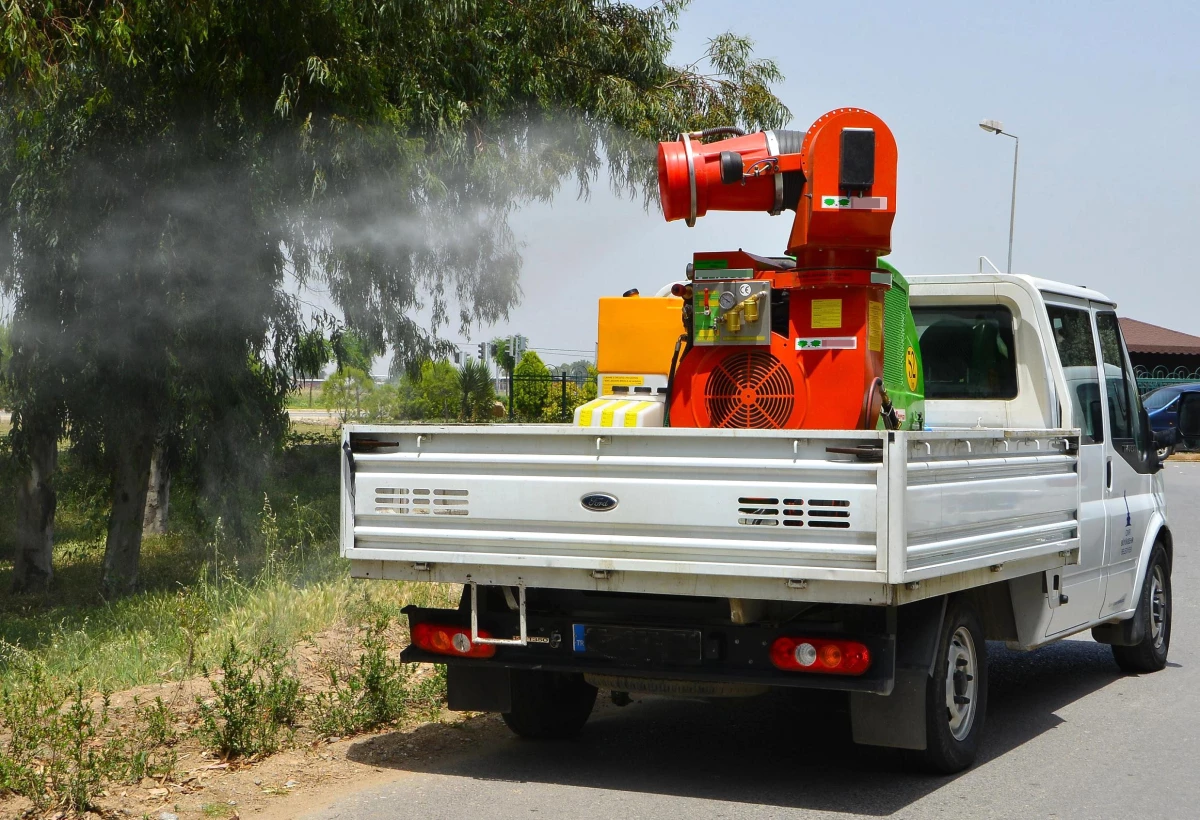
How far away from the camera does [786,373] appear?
6.01 m

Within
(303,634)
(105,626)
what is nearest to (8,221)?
(105,626)

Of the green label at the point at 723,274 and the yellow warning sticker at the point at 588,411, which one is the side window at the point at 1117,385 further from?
the yellow warning sticker at the point at 588,411

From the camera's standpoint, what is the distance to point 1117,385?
772 cm

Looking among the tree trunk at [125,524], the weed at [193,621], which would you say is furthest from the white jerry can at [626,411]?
the tree trunk at [125,524]

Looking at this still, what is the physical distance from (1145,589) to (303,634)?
508 cm

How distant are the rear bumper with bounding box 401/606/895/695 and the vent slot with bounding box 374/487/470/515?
1.78 feet

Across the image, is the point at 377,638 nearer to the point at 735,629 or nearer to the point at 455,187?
the point at 735,629

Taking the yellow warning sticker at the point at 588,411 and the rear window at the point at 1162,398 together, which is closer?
the yellow warning sticker at the point at 588,411

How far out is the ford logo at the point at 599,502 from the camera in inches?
200

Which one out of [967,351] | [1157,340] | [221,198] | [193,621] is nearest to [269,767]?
[193,621]

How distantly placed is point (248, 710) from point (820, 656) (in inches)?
105

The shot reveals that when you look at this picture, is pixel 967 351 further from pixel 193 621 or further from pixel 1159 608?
pixel 193 621

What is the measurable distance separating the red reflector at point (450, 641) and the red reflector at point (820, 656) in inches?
49.8

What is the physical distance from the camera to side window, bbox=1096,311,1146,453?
7.59 m
